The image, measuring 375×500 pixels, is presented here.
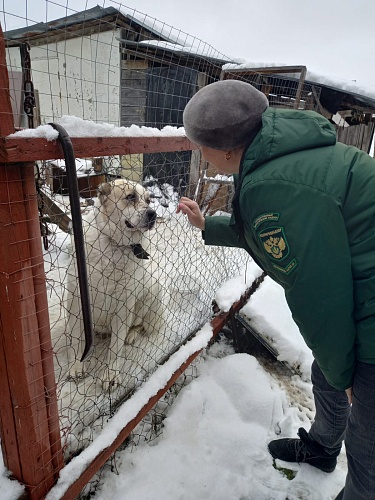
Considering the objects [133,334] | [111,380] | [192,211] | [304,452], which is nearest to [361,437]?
[304,452]

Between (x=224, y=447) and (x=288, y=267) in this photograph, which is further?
(x=224, y=447)

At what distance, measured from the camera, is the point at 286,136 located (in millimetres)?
1194

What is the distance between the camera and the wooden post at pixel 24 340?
120cm

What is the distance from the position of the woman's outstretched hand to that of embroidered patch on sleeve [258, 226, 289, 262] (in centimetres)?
88

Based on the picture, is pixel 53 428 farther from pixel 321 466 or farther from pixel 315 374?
pixel 321 466

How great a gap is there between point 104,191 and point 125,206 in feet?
0.60

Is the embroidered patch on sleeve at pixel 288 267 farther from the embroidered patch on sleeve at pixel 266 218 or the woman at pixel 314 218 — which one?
the embroidered patch on sleeve at pixel 266 218

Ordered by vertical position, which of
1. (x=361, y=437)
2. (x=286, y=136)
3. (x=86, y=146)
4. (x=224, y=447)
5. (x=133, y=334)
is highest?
(x=286, y=136)

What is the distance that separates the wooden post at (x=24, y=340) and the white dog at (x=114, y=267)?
2.68 ft

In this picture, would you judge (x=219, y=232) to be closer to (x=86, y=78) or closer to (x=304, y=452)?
(x=304, y=452)

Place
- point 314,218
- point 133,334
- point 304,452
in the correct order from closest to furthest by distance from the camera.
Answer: point 314,218 → point 304,452 → point 133,334

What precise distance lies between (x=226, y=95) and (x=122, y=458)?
6.86 ft

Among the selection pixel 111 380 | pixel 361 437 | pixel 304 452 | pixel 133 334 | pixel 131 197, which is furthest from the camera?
pixel 133 334

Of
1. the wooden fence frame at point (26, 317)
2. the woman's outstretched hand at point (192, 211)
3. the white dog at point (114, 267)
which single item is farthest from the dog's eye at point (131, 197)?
the wooden fence frame at point (26, 317)
